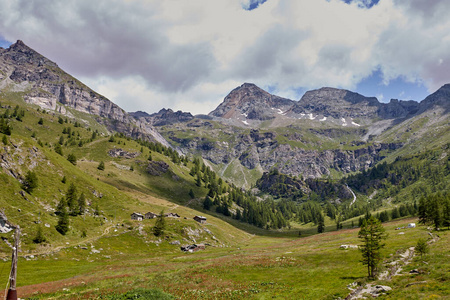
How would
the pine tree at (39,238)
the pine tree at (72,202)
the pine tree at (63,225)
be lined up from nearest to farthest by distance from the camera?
the pine tree at (39,238), the pine tree at (63,225), the pine tree at (72,202)

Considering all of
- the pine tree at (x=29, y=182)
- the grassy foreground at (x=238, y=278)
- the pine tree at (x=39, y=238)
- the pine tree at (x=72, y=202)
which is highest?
the pine tree at (x=29, y=182)

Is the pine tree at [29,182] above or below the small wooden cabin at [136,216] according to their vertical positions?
above

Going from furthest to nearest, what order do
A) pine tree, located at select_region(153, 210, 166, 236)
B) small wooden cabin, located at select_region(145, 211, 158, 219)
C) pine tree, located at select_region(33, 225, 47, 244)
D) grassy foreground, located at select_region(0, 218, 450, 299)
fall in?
small wooden cabin, located at select_region(145, 211, 158, 219), pine tree, located at select_region(153, 210, 166, 236), pine tree, located at select_region(33, 225, 47, 244), grassy foreground, located at select_region(0, 218, 450, 299)

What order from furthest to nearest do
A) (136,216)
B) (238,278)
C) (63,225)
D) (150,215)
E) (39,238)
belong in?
(150,215)
(136,216)
(63,225)
(39,238)
(238,278)

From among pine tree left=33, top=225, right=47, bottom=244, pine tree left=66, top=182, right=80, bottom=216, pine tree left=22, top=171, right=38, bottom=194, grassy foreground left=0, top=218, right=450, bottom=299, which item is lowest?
grassy foreground left=0, top=218, right=450, bottom=299

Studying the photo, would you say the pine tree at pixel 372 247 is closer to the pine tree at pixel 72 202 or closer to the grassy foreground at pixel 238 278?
the grassy foreground at pixel 238 278

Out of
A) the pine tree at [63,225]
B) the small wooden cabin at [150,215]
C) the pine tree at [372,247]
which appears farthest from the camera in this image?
the small wooden cabin at [150,215]

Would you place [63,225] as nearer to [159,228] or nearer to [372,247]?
[159,228]

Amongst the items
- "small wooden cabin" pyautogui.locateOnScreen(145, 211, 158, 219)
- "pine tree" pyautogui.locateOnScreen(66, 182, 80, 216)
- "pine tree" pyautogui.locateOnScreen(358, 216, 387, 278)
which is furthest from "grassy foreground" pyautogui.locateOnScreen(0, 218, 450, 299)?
"small wooden cabin" pyautogui.locateOnScreen(145, 211, 158, 219)

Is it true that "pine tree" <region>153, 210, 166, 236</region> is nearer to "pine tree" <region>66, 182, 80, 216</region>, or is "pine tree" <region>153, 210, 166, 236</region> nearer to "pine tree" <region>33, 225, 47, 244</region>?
"pine tree" <region>66, 182, 80, 216</region>

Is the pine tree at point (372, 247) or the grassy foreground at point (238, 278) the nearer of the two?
the grassy foreground at point (238, 278)

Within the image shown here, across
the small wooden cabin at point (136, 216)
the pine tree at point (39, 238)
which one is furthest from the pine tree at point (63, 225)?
the small wooden cabin at point (136, 216)

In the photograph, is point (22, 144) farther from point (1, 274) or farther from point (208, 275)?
point (208, 275)

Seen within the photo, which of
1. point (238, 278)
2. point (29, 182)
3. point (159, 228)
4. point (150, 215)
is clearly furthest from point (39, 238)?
point (150, 215)
